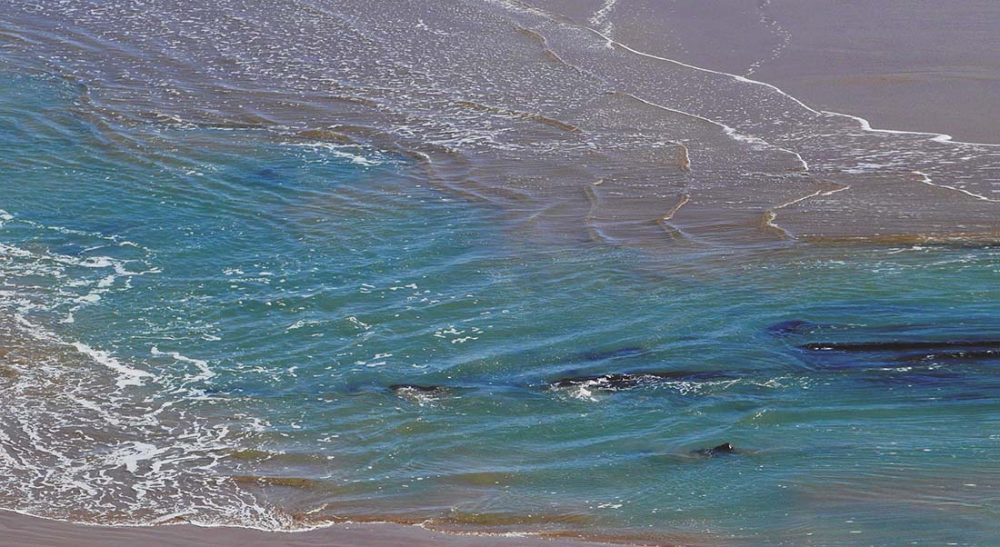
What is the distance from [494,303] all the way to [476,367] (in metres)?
1.42

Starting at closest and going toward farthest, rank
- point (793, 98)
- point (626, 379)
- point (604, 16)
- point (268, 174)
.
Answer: point (626, 379), point (268, 174), point (793, 98), point (604, 16)

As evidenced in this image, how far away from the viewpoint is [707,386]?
988cm

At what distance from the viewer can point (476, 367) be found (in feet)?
34.2

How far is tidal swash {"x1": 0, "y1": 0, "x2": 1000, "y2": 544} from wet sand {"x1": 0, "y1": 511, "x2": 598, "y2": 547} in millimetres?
162

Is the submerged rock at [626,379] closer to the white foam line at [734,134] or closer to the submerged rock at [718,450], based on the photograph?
the submerged rock at [718,450]

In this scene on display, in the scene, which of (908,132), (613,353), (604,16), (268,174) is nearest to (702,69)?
(604,16)

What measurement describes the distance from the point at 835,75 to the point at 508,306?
922 centimetres

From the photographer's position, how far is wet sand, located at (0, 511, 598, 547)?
25.5ft

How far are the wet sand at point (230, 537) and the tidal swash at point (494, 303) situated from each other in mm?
162

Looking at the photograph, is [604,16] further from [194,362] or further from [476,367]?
[194,362]

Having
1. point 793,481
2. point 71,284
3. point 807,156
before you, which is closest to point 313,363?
point 71,284

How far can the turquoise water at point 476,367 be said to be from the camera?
8.27m

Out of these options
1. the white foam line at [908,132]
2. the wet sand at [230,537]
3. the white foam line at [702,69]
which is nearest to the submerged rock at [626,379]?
the wet sand at [230,537]

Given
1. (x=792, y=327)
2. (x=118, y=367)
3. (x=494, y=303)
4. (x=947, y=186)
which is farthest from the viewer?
(x=947, y=186)
